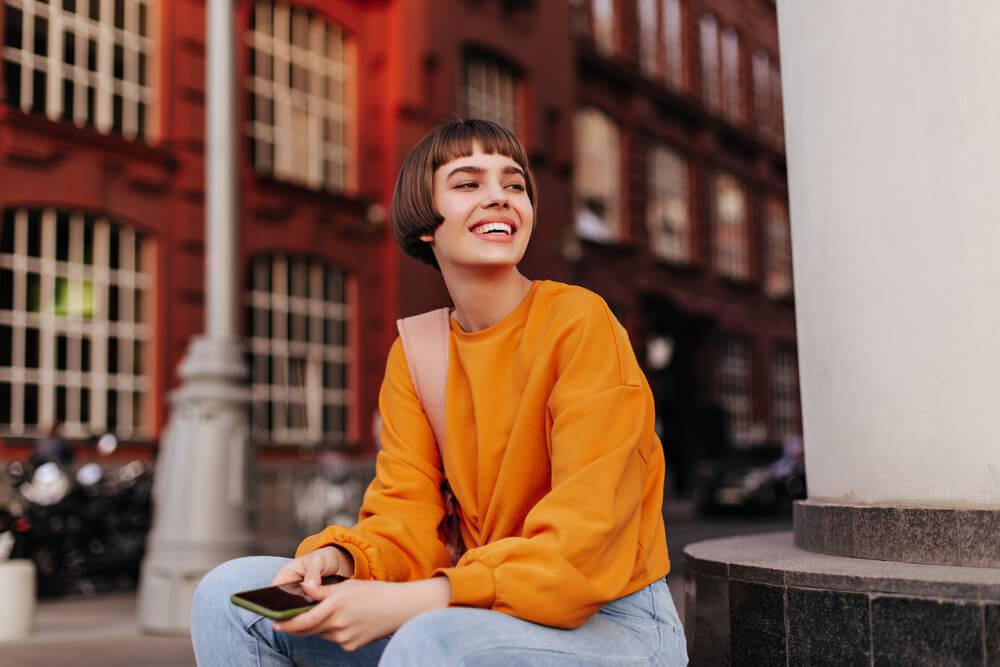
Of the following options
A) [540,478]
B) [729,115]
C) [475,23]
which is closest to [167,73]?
[475,23]

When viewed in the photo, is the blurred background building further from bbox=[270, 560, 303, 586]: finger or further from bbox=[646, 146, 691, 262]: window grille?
bbox=[270, 560, 303, 586]: finger

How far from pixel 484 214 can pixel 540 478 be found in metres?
0.57

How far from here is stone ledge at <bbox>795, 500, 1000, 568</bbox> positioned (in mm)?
2674

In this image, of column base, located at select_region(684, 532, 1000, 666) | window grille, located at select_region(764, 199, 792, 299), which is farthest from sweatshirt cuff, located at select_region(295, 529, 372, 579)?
window grille, located at select_region(764, 199, 792, 299)

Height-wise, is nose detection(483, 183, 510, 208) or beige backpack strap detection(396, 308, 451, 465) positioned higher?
nose detection(483, 183, 510, 208)

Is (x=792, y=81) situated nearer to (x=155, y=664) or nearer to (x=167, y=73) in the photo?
(x=155, y=664)

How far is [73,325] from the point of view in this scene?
12.7m

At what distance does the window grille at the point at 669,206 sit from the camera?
23.9m

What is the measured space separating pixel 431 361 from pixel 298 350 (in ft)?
43.3

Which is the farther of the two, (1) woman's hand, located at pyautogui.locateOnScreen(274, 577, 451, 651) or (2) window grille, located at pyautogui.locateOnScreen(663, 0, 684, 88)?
(2) window grille, located at pyautogui.locateOnScreen(663, 0, 684, 88)

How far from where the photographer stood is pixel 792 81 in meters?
3.37

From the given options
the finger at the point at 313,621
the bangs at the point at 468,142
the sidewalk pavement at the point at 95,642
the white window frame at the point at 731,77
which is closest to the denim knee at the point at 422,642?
the finger at the point at 313,621

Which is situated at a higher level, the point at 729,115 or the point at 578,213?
the point at 729,115

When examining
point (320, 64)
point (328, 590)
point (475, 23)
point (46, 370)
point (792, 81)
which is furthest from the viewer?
point (475, 23)
